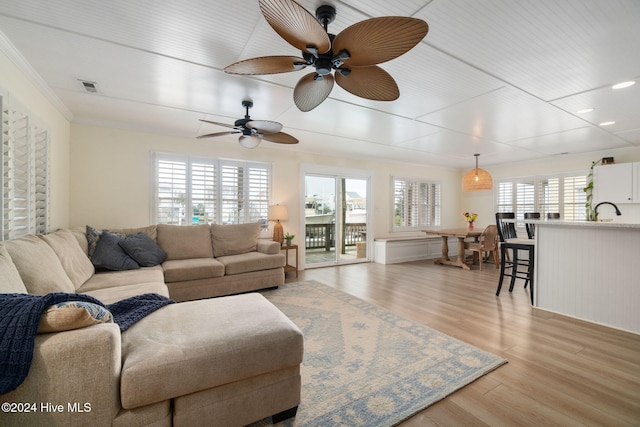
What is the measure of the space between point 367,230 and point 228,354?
5.43 m

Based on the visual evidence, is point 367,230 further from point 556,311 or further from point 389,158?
point 556,311

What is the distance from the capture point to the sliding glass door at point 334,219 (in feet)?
19.8

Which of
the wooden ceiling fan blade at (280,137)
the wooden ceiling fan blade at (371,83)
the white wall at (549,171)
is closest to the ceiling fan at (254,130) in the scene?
the wooden ceiling fan blade at (280,137)

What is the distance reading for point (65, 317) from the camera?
1.12m

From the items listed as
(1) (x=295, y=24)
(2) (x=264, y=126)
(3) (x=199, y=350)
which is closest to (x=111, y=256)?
(2) (x=264, y=126)

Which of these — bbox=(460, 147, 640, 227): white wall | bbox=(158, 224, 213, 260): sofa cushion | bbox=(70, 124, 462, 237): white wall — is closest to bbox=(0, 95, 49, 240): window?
bbox=(70, 124, 462, 237): white wall

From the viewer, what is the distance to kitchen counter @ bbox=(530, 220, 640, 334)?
2.67 m

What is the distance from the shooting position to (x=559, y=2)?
1.64 m

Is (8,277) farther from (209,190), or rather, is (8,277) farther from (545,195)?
(545,195)

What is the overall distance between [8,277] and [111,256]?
71.7 inches

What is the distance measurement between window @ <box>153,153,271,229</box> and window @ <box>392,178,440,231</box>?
3.43 metres

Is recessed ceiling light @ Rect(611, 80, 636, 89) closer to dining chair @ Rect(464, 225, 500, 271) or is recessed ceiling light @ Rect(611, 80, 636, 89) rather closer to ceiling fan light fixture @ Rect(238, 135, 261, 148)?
dining chair @ Rect(464, 225, 500, 271)

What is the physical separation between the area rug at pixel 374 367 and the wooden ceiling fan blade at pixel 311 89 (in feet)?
6.52

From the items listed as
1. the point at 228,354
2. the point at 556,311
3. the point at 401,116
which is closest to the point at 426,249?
the point at 556,311
